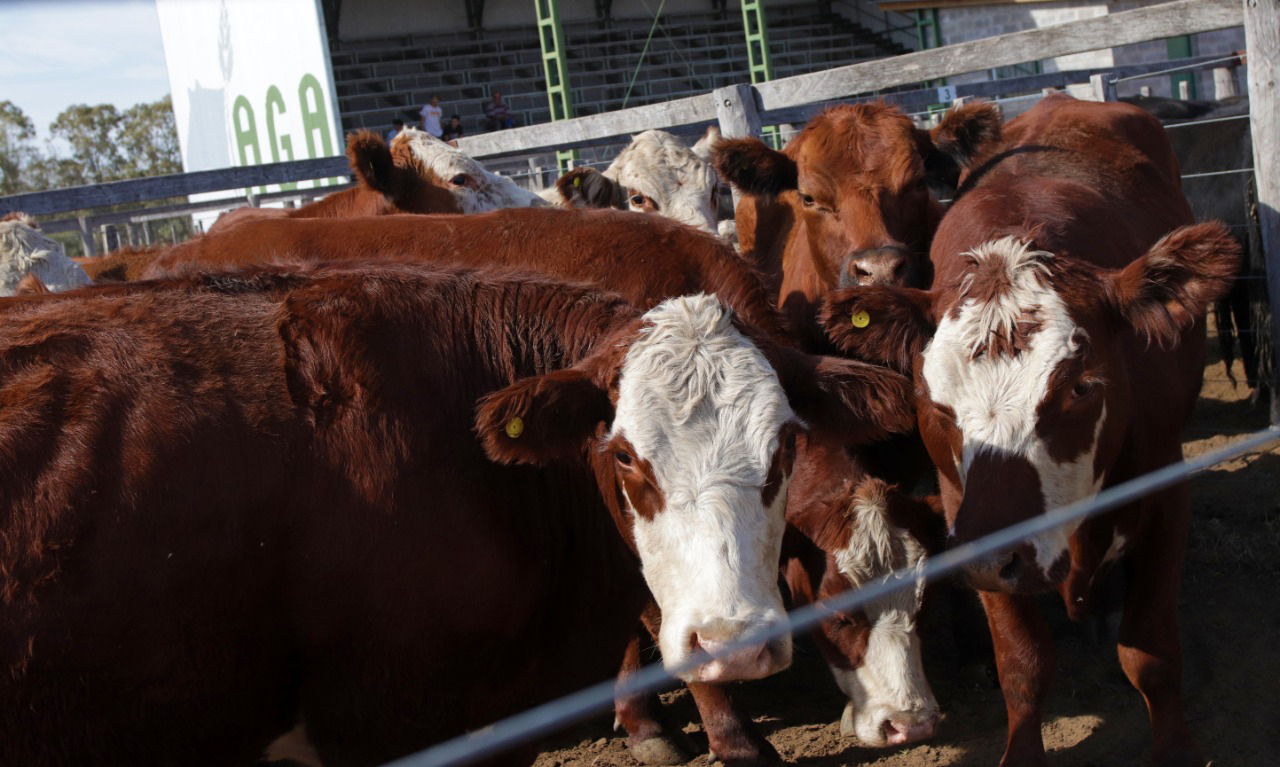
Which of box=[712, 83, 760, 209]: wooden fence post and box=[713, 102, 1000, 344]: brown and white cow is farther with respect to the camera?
box=[712, 83, 760, 209]: wooden fence post

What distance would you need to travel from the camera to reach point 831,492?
13.0ft

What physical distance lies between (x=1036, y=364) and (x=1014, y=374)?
0.22ft

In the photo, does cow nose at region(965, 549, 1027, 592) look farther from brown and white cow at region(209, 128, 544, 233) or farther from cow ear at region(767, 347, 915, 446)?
brown and white cow at region(209, 128, 544, 233)

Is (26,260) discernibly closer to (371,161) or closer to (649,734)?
(371,161)

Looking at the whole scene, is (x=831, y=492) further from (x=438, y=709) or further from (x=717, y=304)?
(x=438, y=709)

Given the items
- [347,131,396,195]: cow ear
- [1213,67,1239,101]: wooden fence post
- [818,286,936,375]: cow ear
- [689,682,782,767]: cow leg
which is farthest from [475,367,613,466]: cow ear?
[1213,67,1239,101]: wooden fence post

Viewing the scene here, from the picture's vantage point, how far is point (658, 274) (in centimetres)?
437

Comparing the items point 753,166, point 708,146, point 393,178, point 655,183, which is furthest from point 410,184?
point 753,166

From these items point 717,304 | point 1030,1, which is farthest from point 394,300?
point 1030,1

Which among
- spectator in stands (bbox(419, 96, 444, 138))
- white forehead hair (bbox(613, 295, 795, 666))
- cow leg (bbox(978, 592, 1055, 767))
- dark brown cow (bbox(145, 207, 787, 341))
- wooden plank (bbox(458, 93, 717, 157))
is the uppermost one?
spectator in stands (bbox(419, 96, 444, 138))

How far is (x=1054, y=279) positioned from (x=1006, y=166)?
1608 millimetres

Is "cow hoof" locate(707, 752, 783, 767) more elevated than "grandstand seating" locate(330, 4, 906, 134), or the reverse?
"grandstand seating" locate(330, 4, 906, 134)

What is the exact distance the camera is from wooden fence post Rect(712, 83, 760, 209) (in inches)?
281

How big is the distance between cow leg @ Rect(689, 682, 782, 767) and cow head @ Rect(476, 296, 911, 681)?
132 centimetres
